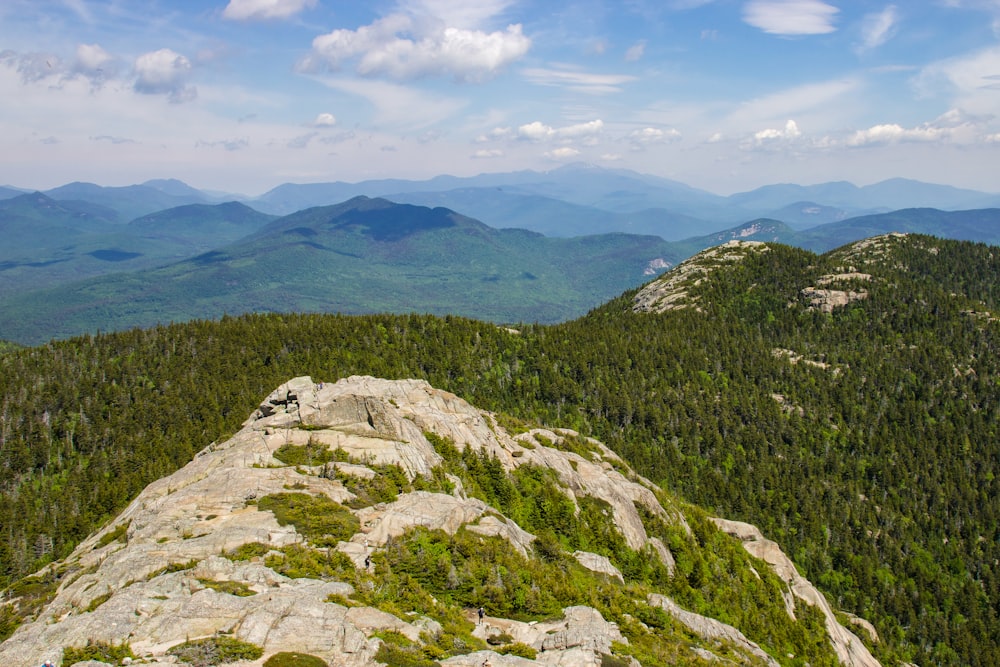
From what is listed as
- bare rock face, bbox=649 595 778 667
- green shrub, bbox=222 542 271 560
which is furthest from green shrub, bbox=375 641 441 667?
bare rock face, bbox=649 595 778 667

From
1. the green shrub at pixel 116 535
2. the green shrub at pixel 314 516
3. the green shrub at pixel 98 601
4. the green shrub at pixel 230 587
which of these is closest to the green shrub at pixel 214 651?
the green shrub at pixel 230 587

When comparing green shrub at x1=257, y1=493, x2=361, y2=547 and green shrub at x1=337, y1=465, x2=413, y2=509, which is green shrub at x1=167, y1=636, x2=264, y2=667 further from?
green shrub at x1=337, y1=465, x2=413, y2=509

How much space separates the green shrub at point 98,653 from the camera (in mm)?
29203

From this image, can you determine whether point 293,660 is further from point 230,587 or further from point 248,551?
point 248,551

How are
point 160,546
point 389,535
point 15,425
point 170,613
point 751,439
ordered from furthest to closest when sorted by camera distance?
point 751,439, point 15,425, point 389,535, point 160,546, point 170,613

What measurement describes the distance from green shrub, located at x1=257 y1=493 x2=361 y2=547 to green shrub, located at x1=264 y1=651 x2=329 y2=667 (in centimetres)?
1423

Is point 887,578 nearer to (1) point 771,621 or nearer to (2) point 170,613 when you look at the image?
(1) point 771,621

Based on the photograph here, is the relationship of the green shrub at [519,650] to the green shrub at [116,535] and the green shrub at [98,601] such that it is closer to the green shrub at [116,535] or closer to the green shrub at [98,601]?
the green shrub at [98,601]

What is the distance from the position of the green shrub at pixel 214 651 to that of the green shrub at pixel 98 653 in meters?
2.26

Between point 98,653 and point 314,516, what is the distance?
19278 millimetres

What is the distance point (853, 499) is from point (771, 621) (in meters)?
116

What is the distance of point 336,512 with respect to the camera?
164ft

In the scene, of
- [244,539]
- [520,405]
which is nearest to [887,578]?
[520,405]

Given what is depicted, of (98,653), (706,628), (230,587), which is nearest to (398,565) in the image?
(230,587)
